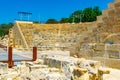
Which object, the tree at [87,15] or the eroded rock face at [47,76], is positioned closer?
the eroded rock face at [47,76]

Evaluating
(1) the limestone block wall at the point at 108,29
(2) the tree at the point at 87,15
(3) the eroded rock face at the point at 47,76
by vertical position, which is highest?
(2) the tree at the point at 87,15

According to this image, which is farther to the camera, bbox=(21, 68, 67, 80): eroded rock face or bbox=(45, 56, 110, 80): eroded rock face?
bbox=(45, 56, 110, 80): eroded rock face

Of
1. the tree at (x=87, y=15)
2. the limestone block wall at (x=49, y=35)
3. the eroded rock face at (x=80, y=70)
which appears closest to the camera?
the eroded rock face at (x=80, y=70)

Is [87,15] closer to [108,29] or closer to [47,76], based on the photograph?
[108,29]

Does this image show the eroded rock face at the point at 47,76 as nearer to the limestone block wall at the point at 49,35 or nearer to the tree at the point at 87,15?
the limestone block wall at the point at 49,35

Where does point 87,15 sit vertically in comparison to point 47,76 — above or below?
above

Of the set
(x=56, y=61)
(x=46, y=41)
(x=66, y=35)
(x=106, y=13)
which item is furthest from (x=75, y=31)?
(x=56, y=61)

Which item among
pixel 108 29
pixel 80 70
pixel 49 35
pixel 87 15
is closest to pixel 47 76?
pixel 80 70

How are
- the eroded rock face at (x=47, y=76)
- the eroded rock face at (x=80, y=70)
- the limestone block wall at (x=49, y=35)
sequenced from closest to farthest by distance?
the eroded rock face at (x=47, y=76) → the eroded rock face at (x=80, y=70) → the limestone block wall at (x=49, y=35)

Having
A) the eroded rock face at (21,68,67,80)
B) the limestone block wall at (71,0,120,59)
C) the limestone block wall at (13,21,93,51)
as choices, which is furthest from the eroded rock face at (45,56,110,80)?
the limestone block wall at (13,21,93,51)

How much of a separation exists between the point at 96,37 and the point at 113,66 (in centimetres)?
218

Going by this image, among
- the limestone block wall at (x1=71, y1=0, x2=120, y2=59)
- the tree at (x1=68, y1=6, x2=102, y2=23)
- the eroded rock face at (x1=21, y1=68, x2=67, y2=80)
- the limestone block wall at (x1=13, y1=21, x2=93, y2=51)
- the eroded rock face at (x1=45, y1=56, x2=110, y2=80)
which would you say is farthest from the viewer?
the tree at (x1=68, y1=6, x2=102, y2=23)

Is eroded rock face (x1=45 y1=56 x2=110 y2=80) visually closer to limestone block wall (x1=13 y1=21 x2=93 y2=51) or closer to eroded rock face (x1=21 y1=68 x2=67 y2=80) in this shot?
eroded rock face (x1=21 y1=68 x2=67 y2=80)

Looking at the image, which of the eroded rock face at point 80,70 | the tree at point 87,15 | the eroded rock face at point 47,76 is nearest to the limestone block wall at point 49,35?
the tree at point 87,15
